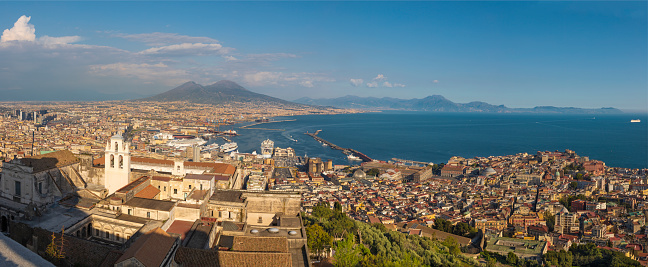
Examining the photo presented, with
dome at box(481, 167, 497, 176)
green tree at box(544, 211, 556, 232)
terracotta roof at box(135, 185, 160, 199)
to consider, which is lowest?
green tree at box(544, 211, 556, 232)

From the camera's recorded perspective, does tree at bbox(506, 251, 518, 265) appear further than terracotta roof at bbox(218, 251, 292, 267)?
Yes

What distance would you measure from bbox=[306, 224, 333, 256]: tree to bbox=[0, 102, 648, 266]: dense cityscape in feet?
0.15

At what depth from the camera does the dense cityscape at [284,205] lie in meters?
10.3

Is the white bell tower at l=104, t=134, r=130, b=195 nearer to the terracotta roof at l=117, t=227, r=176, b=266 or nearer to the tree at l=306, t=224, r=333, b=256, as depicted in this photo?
the terracotta roof at l=117, t=227, r=176, b=266

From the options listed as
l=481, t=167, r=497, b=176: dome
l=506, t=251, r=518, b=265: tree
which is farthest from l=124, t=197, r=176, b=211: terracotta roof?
l=481, t=167, r=497, b=176: dome

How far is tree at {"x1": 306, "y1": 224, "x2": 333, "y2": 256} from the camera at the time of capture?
12.6m

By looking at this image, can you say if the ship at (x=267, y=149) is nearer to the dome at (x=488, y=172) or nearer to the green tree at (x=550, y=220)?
the dome at (x=488, y=172)

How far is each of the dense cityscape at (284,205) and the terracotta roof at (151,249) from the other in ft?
0.12

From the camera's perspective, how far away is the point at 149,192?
1380 cm

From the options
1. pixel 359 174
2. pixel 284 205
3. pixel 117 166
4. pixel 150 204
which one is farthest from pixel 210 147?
pixel 150 204

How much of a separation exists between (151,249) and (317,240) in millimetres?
5718

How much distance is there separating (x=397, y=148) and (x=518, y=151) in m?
20.3

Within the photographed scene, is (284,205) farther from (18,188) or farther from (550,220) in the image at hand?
(550,220)

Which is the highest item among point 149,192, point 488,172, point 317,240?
point 149,192
